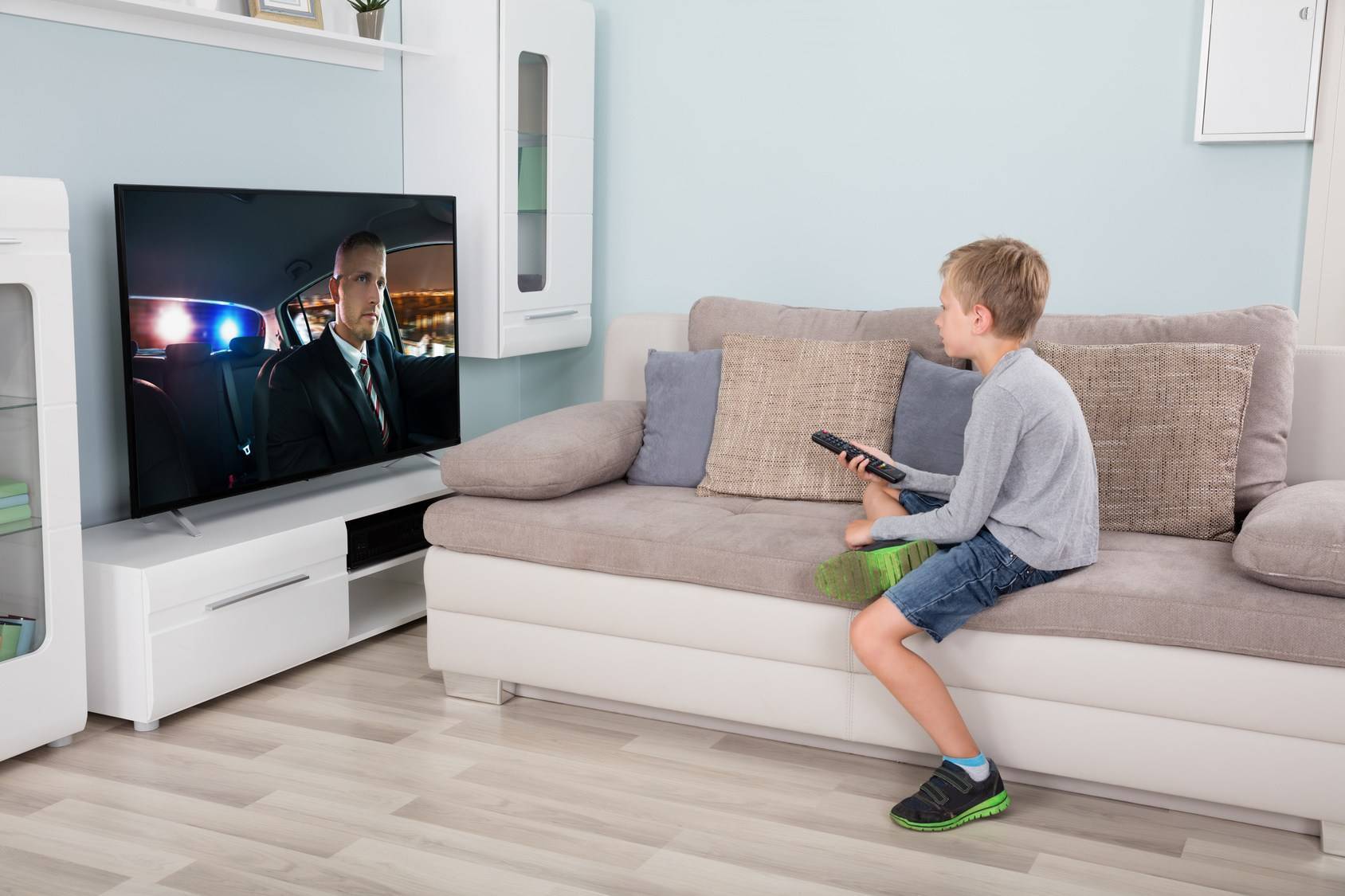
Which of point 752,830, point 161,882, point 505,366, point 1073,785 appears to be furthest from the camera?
point 505,366

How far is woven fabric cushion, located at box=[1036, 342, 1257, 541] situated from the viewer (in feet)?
8.64

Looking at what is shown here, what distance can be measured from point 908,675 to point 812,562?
31 centimetres

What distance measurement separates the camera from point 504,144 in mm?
3623

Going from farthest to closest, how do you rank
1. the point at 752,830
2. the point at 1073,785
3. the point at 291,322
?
the point at 291,322 < the point at 1073,785 < the point at 752,830

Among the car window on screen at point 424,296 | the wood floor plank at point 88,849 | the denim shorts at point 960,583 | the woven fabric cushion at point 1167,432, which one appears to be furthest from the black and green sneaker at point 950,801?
the car window on screen at point 424,296

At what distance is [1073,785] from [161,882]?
1686 mm

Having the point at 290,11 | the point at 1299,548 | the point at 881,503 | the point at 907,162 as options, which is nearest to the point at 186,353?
the point at 290,11

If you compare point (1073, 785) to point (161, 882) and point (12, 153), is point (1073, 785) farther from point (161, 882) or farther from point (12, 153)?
point (12, 153)

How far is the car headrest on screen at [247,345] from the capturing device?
2.93m

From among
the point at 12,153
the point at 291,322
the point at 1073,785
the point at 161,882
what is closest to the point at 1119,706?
the point at 1073,785

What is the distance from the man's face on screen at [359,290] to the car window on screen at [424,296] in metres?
0.04

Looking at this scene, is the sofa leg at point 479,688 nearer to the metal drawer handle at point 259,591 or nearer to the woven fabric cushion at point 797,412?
the metal drawer handle at point 259,591

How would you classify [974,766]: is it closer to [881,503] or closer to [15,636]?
[881,503]

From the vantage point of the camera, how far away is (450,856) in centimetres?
217
